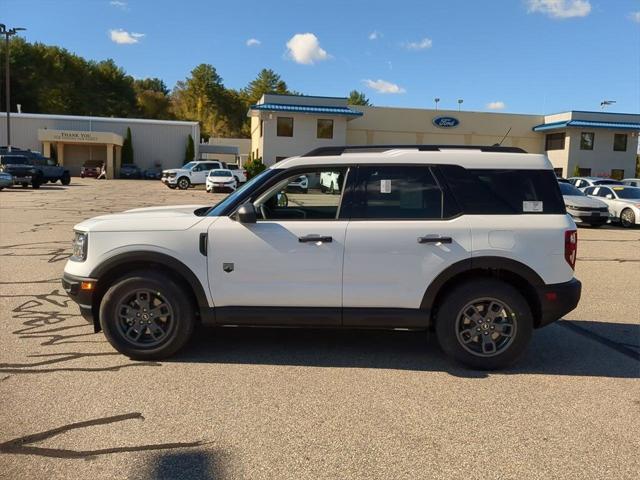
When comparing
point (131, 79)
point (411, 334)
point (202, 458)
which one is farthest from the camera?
point (131, 79)

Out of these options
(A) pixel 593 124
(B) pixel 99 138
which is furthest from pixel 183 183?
(A) pixel 593 124

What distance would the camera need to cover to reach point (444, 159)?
4.93m

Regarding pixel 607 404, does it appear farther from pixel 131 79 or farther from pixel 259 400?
pixel 131 79

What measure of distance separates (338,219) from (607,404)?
2.55 meters

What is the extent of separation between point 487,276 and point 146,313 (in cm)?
302

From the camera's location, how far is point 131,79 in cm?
8981

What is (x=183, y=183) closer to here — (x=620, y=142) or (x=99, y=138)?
(x=99, y=138)

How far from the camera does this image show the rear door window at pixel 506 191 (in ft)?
15.8

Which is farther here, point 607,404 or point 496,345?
point 496,345

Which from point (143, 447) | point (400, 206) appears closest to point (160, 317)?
point (143, 447)

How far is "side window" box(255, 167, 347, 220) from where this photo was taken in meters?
4.92

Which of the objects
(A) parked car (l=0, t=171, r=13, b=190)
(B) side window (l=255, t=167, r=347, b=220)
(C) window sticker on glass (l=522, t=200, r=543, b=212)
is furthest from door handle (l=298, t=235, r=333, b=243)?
(A) parked car (l=0, t=171, r=13, b=190)

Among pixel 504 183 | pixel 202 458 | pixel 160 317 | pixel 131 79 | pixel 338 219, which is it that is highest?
pixel 131 79

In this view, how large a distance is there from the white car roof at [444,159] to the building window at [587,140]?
44487 mm
